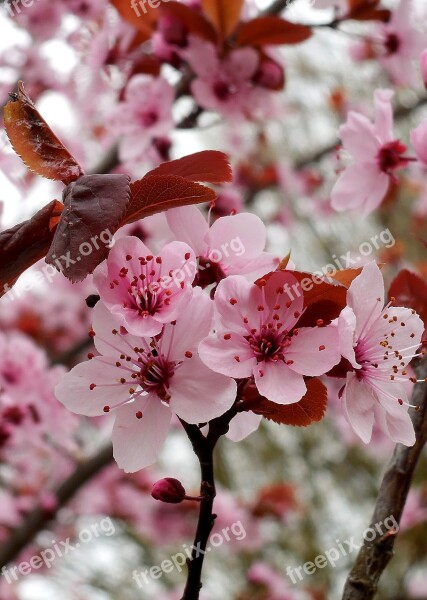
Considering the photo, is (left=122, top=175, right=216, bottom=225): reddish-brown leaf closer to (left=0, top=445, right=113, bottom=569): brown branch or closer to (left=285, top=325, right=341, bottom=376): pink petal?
(left=285, top=325, right=341, bottom=376): pink petal

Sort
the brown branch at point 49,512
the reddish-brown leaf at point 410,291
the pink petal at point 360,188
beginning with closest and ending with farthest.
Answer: the reddish-brown leaf at point 410,291
the pink petal at point 360,188
the brown branch at point 49,512

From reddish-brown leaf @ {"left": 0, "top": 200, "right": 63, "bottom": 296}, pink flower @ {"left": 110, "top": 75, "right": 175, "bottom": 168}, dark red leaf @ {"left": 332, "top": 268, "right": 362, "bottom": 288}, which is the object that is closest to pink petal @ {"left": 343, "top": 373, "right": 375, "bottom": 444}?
dark red leaf @ {"left": 332, "top": 268, "right": 362, "bottom": 288}

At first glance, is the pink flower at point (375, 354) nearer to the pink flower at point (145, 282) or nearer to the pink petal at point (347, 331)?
the pink petal at point (347, 331)

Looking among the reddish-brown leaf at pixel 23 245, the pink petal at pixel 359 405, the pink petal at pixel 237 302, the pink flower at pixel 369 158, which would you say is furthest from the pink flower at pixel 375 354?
the pink flower at pixel 369 158

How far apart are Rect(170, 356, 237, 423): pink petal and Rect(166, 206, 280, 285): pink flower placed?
0.38 feet

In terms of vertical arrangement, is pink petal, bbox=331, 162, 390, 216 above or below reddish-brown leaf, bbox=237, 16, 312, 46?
below

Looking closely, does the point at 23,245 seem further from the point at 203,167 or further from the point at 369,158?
the point at 369,158

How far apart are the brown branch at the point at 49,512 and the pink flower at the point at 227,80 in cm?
100

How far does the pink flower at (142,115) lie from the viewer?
175cm

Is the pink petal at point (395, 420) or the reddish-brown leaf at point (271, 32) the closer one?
the pink petal at point (395, 420)

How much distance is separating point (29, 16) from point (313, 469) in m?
2.44

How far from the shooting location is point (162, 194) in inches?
30.1

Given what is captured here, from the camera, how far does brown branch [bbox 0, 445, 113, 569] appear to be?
208cm

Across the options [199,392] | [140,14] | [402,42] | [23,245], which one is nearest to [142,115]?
[140,14]
